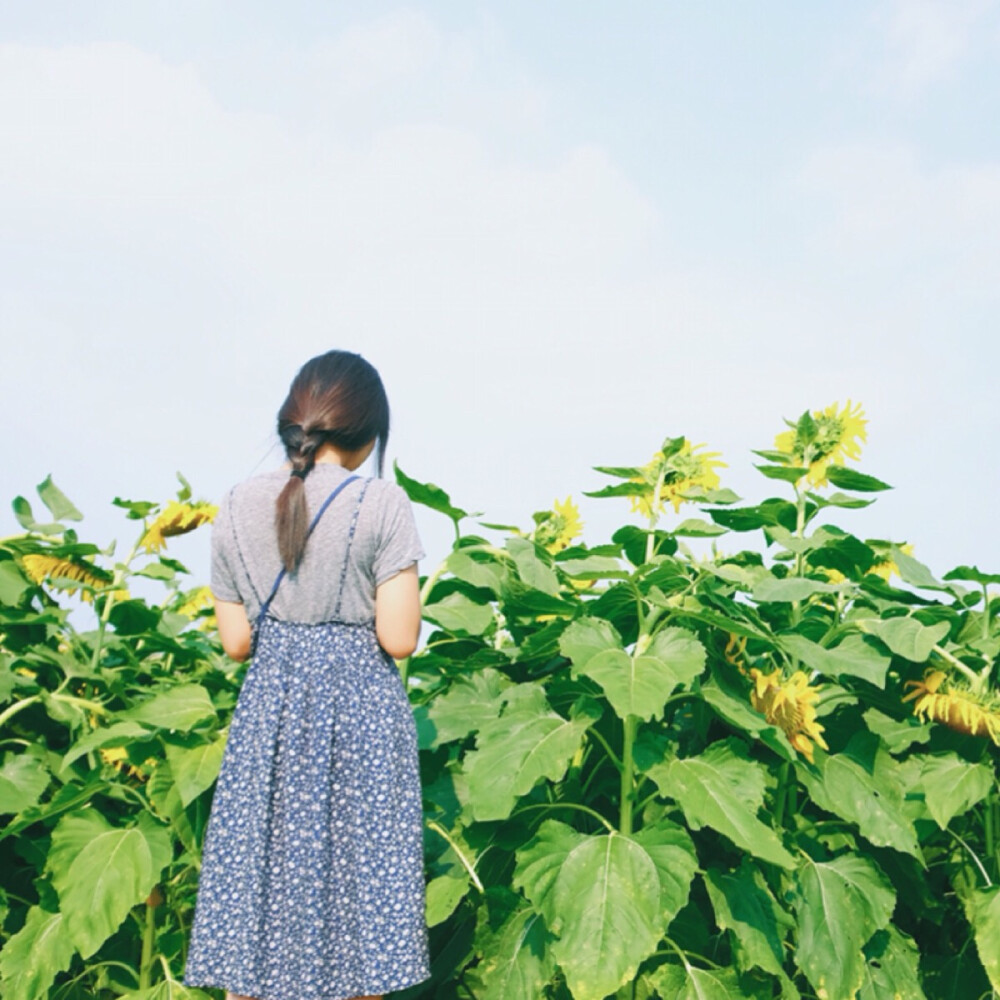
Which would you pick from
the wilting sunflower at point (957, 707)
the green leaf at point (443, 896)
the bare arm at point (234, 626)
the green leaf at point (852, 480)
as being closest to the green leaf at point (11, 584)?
the bare arm at point (234, 626)

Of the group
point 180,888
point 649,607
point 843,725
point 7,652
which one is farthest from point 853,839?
point 7,652

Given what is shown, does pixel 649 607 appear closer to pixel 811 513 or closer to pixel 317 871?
pixel 811 513

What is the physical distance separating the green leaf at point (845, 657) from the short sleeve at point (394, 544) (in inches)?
31.6

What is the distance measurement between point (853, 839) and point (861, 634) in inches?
18.6

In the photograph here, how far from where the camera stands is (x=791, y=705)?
259 centimetres

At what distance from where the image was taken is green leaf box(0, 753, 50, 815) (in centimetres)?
311

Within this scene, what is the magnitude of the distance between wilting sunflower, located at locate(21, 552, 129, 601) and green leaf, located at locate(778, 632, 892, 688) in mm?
1881

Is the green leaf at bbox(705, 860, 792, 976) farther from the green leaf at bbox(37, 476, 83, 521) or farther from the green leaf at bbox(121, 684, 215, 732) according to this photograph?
the green leaf at bbox(37, 476, 83, 521)

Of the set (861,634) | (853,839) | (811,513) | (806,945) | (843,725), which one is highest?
(811,513)

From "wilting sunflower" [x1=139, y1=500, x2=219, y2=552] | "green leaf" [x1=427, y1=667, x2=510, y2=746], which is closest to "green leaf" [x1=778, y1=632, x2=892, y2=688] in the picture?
"green leaf" [x1=427, y1=667, x2=510, y2=746]

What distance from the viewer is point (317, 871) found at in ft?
8.29

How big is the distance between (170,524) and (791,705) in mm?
1853

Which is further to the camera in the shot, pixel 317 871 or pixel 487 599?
pixel 487 599

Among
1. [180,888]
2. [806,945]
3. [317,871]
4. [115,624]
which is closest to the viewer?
[317,871]
